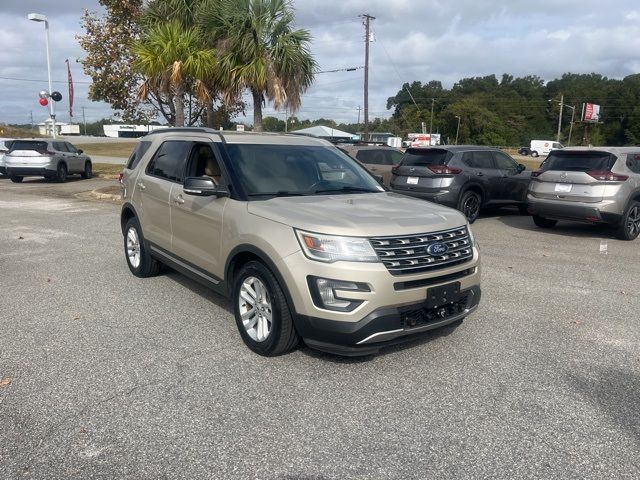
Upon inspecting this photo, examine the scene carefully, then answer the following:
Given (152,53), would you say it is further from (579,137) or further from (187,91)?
(579,137)

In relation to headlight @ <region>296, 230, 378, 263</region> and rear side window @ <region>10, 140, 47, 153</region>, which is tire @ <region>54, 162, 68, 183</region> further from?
headlight @ <region>296, 230, 378, 263</region>

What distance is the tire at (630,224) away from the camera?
9.65 metres

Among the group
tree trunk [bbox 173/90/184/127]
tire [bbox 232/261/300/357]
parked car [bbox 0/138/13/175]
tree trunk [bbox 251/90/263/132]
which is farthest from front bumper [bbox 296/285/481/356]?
parked car [bbox 0/138/13/175]

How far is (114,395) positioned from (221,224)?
65.4 inches

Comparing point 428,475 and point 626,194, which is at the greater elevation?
point 626,194

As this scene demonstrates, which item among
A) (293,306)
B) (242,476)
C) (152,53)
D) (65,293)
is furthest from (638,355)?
(152,53)

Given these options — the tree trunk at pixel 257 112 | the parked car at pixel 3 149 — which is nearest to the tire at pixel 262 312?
the tree trunk at pixel 257 112

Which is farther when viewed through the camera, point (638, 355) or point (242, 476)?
point (638, 355)

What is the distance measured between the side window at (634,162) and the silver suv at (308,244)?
21.7ft

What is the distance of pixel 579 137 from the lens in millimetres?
109062

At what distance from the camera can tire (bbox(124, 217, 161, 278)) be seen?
6480mm

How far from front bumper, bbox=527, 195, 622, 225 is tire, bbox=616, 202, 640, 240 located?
7.6 inches

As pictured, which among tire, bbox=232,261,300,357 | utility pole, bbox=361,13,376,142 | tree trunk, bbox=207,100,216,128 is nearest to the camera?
tire, bbox=232,261,300,357

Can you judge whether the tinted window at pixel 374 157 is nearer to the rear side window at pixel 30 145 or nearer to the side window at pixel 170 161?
the side window at pixel 170 161
